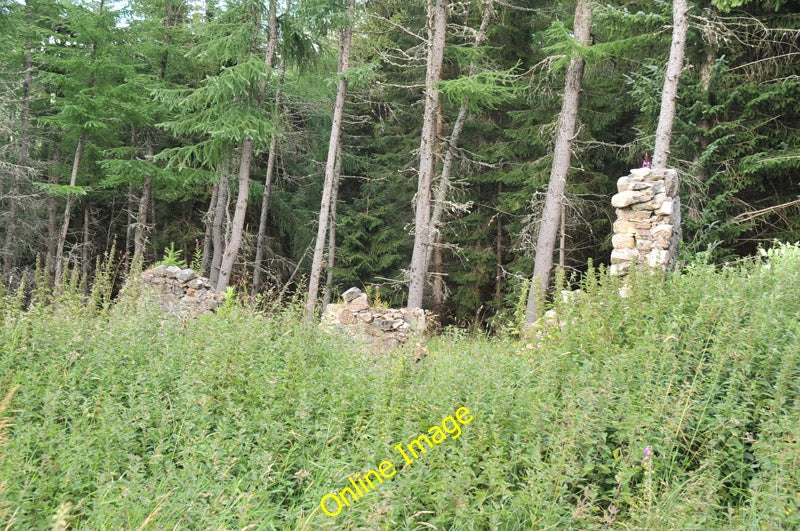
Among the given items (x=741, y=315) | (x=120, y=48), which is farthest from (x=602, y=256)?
(x=120, y=48)

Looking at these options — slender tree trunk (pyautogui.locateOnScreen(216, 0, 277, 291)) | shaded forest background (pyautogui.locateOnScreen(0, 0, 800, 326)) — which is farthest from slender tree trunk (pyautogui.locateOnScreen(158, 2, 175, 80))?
slender tree trunk (pyautogui.locateOnScreen(216, 0, 277, 291))

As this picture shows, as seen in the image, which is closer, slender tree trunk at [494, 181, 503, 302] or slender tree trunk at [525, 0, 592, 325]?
slender tree trunk at [525, 0, 592, 325]

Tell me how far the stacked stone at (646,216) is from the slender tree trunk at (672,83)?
130 cm

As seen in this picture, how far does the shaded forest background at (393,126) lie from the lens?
9922 millimetres

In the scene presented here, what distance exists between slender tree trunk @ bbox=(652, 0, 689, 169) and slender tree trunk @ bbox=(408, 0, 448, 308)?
16.0 feet

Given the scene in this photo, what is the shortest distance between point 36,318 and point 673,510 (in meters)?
5.35

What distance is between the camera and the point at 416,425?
3.44 metres

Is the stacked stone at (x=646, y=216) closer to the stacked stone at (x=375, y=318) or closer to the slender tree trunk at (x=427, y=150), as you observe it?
the stacked stone at (x=375, y=318)

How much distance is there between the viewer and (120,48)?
16656mm

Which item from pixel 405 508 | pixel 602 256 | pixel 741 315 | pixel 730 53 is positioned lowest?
pixel 405 508

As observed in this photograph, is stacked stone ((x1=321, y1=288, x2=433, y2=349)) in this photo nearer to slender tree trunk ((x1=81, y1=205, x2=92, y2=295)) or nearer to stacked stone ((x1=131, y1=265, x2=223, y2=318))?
stacked stone ((x1=131, y1=265, x2=223, y2=318))

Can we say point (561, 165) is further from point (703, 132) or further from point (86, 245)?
point (86, 245)

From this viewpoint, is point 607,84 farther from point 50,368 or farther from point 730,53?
point 50,368

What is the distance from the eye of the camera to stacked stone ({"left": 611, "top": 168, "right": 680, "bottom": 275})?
25.1 feet
